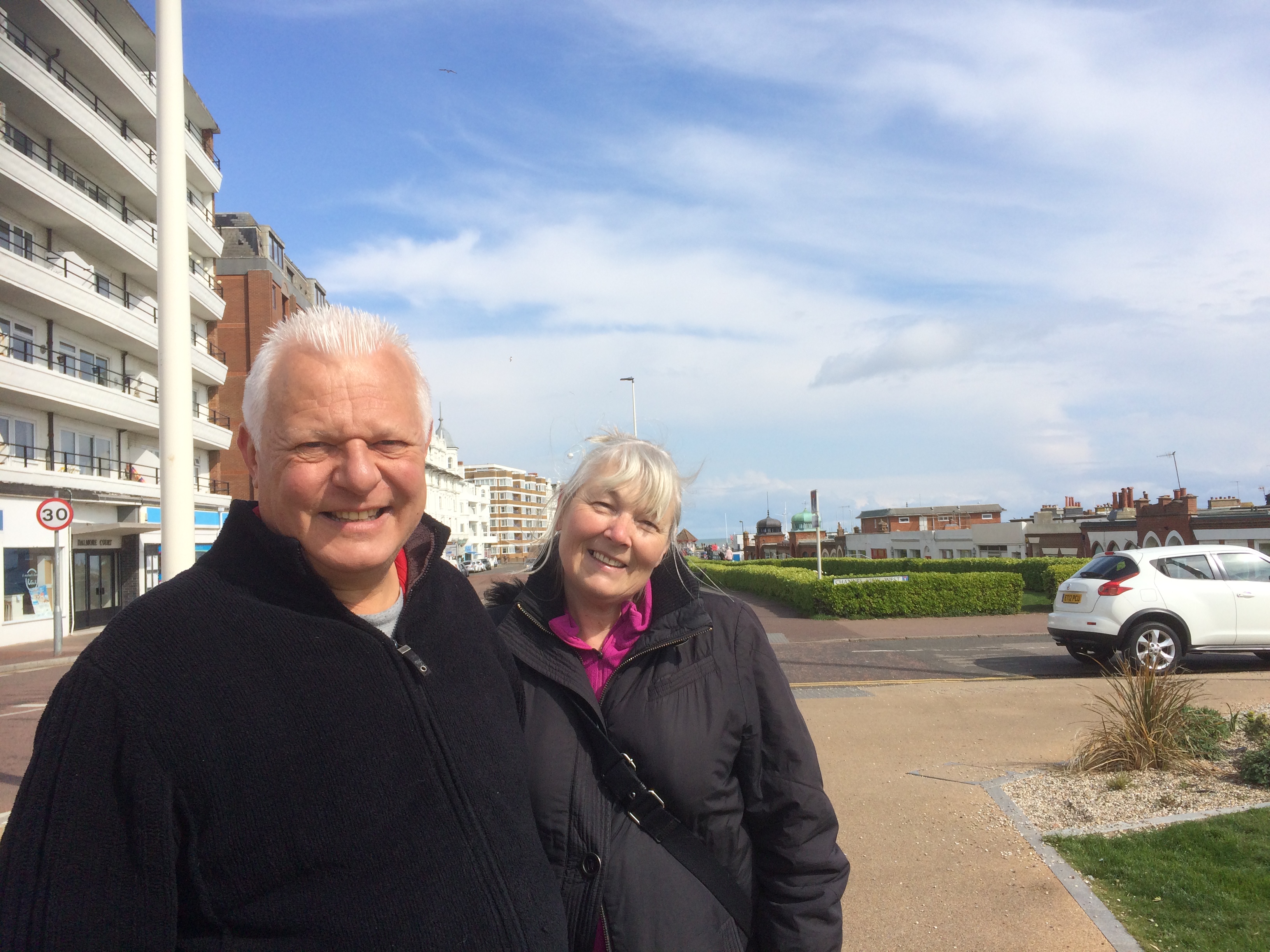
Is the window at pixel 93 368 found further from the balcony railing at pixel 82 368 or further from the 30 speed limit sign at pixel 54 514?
the 30 speed limit sign at pixel 54 514

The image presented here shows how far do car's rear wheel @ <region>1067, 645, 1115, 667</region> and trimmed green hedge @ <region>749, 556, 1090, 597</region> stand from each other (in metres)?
10.7

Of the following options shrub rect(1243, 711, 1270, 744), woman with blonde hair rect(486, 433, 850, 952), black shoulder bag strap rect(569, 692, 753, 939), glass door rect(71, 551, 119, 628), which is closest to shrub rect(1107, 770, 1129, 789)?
shrub rect(1243, 711, 1270, 744)

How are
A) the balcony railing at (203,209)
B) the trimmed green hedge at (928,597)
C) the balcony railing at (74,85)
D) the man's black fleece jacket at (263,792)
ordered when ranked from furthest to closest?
the balcony railing at (203,209)
the balcony railing at (74,85)
the trimmed green hedge at (928,597)
the man's black fleece jacket at (263,792)

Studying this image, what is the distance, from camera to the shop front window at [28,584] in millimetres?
21031

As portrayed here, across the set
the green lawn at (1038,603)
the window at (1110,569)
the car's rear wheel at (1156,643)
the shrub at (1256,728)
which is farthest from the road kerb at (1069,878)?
the green lawn at (1038,603)

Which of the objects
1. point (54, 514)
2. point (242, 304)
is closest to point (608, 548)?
point (54, 514)

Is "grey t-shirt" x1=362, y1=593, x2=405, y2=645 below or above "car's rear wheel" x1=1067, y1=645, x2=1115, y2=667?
above

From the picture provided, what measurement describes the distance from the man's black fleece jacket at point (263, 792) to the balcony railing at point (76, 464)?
846 inches

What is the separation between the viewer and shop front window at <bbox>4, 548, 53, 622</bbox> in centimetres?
2103

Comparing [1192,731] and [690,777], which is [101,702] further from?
[1192,731]

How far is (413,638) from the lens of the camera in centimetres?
181

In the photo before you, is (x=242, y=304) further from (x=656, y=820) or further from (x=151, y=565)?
(x=656, y=820)

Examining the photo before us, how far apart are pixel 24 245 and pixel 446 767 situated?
27.9 m

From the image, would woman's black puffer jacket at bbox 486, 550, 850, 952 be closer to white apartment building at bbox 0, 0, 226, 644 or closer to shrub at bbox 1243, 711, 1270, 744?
shrub at bbox 1243, 711, 1270, 744
